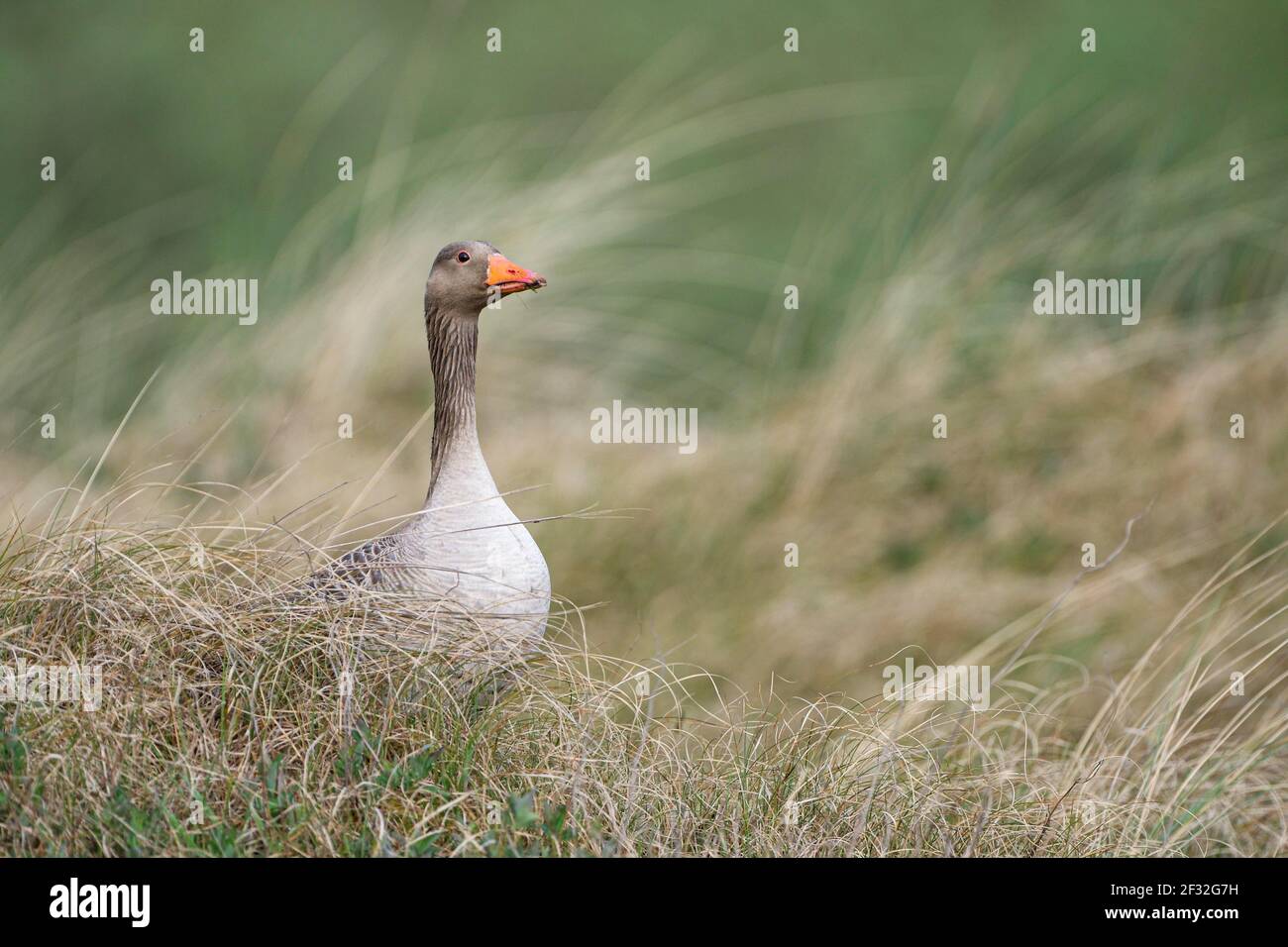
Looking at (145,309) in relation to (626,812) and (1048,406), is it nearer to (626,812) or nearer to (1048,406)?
(1048,406)

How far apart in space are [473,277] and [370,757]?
201cm

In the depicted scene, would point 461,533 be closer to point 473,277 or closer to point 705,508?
point 473,277

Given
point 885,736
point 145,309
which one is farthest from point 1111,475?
point 145,309

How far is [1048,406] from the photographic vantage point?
858cm

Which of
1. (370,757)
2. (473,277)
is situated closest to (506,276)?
(473,277)

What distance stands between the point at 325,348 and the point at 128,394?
330cm

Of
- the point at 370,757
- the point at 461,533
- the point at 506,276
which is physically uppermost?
the point at 506,276

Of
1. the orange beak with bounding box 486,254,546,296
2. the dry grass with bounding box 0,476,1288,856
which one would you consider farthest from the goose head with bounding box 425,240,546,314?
the dry grass with bounding box 0,476,1288,856

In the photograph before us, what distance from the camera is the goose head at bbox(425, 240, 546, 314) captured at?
5.24m

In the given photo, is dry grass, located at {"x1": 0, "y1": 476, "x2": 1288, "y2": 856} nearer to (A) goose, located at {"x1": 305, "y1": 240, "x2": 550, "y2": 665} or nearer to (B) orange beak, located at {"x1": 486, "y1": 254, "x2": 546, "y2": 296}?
(A) goose, located at {"x1": 305, "y1": 240, "x2": 550, "y2": 665}

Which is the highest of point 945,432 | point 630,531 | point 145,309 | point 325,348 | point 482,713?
point 145,309

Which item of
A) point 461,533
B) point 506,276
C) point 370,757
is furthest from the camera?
point 506,276

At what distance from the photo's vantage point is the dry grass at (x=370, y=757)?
12.0 ft

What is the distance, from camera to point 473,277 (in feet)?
17.4
